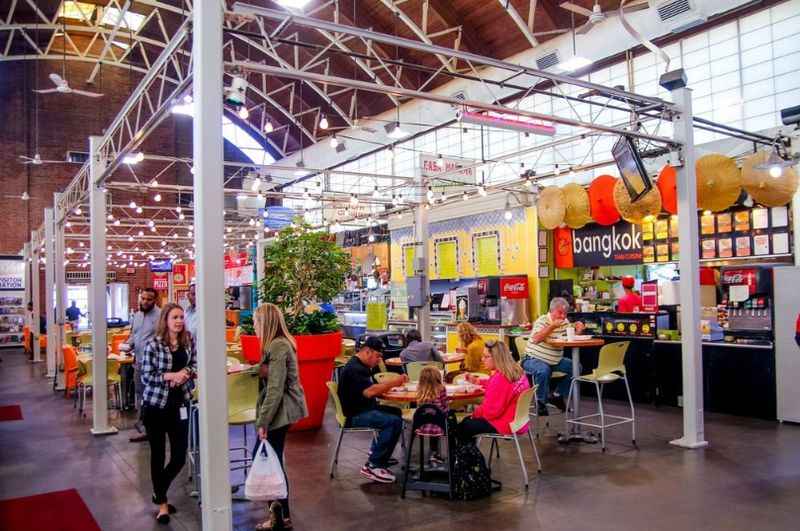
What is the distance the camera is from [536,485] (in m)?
5.13

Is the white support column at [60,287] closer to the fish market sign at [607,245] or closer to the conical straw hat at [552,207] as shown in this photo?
the conical straw hat at [552,207]

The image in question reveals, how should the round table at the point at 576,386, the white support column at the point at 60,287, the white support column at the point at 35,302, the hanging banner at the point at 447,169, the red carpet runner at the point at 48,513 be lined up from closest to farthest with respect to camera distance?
1. the red carpet runner at the point at 48,513
2. the round table at the point at 576,386
3. the white support column at the point at 60,287
4. the hanging banner at the point at 447,169
5. the white support column at the point at 35,302

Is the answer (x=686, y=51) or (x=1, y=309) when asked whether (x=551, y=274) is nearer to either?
(x=686, y=51)

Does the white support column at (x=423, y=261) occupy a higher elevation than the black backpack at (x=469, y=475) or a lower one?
higher

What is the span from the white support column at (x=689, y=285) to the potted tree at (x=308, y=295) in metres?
3.71

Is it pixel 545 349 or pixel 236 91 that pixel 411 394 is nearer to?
pixel 545 349

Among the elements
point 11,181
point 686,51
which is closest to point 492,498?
point 686,51

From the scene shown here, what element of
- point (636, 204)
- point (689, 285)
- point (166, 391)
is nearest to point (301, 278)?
point (166, 391)

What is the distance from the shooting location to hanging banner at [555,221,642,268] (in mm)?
11414

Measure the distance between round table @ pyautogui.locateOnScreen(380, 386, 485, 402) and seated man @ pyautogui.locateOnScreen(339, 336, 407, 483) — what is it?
0.21 feet

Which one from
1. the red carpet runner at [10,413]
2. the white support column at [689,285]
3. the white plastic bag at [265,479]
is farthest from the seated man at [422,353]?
the red carpet runner at [10,413]

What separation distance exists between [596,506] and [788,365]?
396 cm

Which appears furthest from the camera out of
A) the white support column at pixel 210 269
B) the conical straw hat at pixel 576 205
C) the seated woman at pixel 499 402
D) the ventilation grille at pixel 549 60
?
the ventilation grille at pixel 549 60

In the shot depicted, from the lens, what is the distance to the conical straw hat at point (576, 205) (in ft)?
30.9
